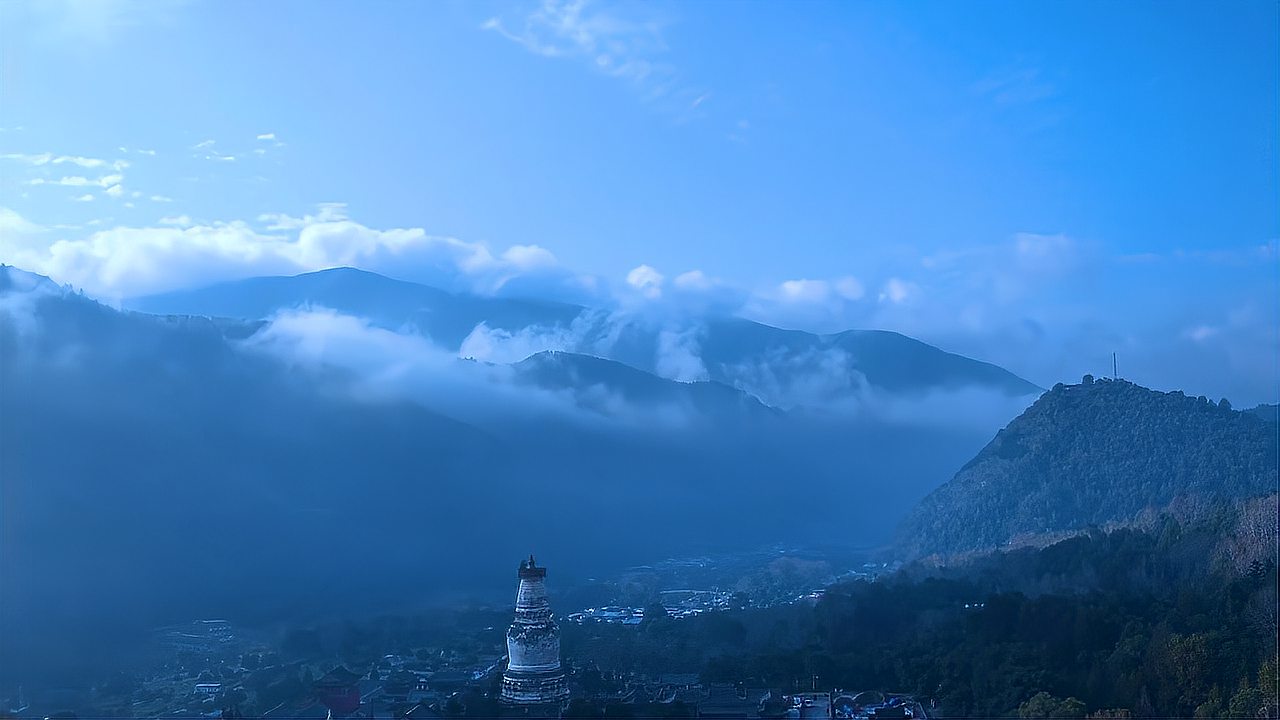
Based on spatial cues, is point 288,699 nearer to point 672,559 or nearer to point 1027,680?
point 1027,680

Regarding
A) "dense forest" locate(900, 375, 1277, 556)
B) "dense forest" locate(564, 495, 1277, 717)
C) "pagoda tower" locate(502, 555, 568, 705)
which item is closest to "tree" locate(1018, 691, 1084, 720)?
"dense forest" locate(564, 495, 1277, 717)

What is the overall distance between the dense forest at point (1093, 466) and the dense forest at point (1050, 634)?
36.4 ft

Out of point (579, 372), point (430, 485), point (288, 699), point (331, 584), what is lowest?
point (288, 699)

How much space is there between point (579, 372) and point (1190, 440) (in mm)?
29109

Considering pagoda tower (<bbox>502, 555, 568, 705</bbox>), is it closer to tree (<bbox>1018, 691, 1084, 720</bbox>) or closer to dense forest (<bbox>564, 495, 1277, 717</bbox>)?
dense forest (<bbox>564, 495, 1277, 717</bbox>)

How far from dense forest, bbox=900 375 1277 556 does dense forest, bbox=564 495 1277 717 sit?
1110cm

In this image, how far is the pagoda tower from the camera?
19203 mm

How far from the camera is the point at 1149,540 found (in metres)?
31.5

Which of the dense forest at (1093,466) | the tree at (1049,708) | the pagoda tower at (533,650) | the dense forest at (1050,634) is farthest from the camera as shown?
the dense forest at (1093,466)

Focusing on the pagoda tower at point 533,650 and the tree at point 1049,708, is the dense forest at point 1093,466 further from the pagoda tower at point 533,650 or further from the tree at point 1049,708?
the pagoda tower at point 533,650

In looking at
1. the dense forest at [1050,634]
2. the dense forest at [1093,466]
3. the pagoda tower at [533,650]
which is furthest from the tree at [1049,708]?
the dense forest at [1093,466]

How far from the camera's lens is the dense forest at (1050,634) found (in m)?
19.0

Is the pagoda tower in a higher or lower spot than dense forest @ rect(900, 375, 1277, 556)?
lower

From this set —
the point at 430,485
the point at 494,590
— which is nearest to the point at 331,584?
the point at 494,590
